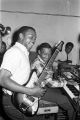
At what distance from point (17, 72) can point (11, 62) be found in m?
0.20

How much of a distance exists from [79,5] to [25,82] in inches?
230

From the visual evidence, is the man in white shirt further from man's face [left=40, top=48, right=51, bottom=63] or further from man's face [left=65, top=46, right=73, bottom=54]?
man's face [left=65, top=46, right=73, bottom=54]

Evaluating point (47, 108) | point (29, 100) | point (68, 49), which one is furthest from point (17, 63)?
point (68, 49)

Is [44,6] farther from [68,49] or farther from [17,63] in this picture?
[17,63]

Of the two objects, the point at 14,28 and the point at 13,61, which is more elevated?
the point at 14,28

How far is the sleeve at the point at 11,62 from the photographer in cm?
241

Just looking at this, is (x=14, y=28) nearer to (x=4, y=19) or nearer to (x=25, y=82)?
(x=4, y=19)

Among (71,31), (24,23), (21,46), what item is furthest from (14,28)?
(21,46)

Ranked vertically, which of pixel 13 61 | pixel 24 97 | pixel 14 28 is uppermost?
pixel 14 28

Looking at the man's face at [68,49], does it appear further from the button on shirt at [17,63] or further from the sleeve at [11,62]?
the sleeve at [11,62]

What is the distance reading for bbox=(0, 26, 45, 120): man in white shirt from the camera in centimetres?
241

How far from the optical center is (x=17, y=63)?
2486 mm

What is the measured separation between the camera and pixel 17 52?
253 cm

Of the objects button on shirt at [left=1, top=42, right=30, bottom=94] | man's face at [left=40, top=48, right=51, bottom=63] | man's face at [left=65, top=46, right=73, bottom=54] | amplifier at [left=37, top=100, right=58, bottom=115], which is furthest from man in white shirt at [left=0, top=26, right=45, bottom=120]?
man's face at [left=65, top=46, right=73, bottom=54]
